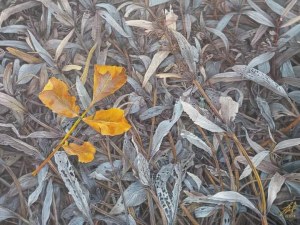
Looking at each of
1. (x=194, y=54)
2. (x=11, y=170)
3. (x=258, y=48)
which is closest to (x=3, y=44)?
(x=11, y=170)

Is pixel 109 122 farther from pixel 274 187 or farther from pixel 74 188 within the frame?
pixel 274 187

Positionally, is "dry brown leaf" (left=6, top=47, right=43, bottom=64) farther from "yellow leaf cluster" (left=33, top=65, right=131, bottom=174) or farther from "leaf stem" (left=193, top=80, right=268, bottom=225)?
"leaf stem" (left=193, top=80, right=268, bottom=225)

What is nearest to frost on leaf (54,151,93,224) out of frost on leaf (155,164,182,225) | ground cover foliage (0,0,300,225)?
ground cover foliage (0,0,300,225)

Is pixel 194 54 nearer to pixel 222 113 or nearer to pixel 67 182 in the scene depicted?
pixel 222 113

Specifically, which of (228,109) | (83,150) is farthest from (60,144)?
(228,109)

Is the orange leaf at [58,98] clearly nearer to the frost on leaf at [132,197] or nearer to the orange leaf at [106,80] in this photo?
the orange leaf at [106,80]
